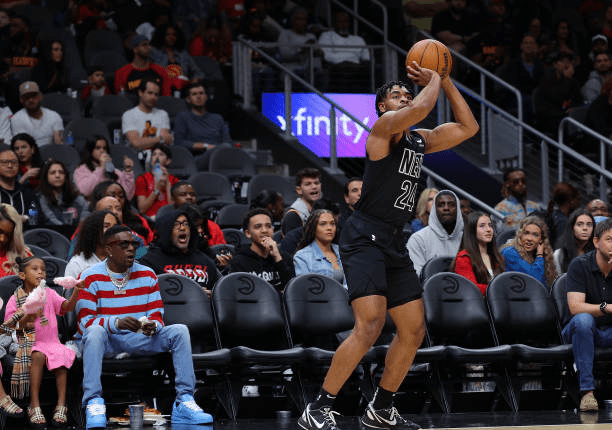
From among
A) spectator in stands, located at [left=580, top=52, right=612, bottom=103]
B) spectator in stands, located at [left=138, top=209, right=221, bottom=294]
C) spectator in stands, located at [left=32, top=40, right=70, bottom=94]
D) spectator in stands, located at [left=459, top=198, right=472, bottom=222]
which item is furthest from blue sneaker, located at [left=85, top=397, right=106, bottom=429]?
spectator in stands, located at [left=580, top=52, right=612, bottom=103]

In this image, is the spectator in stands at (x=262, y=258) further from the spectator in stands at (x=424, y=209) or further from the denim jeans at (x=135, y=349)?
the spectator in stands at (x=424, y=209)

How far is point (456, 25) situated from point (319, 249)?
24.3 feet

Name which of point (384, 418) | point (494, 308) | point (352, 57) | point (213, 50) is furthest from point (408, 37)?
point (384, 418)

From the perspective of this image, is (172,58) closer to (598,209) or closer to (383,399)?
(598,209)

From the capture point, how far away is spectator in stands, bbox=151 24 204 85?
45.8 ft

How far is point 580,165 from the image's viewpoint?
13109 millimetres

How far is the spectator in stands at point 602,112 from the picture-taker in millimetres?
13891

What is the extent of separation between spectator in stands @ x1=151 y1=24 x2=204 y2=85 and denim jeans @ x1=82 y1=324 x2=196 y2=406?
7034 mm

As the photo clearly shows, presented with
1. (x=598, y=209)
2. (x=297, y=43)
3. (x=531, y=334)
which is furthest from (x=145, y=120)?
(x=531, y=334)

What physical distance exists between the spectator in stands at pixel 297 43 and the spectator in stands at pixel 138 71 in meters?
1.63

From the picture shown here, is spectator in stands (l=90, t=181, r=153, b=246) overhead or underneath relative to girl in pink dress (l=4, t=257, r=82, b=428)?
overhead

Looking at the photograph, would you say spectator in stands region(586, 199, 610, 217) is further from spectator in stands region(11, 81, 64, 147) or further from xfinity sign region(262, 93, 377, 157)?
spectator in stands region(11, 81, 64, 147)

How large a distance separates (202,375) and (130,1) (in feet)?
27.7

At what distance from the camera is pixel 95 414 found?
6.69 m
